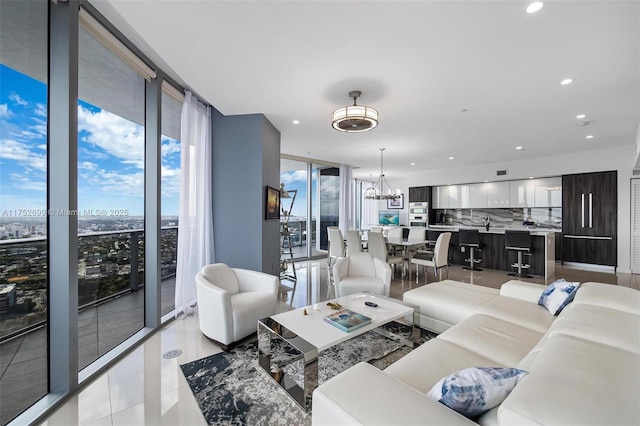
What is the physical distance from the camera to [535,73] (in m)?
2.81

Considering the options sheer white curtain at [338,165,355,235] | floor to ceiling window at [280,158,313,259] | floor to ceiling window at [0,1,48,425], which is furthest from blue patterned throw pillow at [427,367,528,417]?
sheer white curtain at [338,165,355,235]

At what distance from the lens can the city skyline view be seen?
1745mm

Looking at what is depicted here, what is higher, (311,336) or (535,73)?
(535,73)

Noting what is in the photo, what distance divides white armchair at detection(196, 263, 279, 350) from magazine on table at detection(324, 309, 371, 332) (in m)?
0.84

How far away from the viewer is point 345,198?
855 cm

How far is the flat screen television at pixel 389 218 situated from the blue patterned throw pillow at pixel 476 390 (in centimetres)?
959

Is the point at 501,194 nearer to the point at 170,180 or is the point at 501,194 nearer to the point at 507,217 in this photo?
the point at 507,217

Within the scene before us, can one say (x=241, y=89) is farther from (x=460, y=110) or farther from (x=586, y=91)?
(x=586, y=91)

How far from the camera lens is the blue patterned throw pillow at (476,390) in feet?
3.34

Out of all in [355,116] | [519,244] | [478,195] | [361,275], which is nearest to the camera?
[355,116]

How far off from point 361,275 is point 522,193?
6411 millimetres

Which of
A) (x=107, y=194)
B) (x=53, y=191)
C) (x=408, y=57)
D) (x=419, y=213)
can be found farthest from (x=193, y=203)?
(x=419, y=213)

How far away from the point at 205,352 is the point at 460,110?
4.41m

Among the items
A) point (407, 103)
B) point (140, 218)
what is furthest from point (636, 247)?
point (140, 218)
